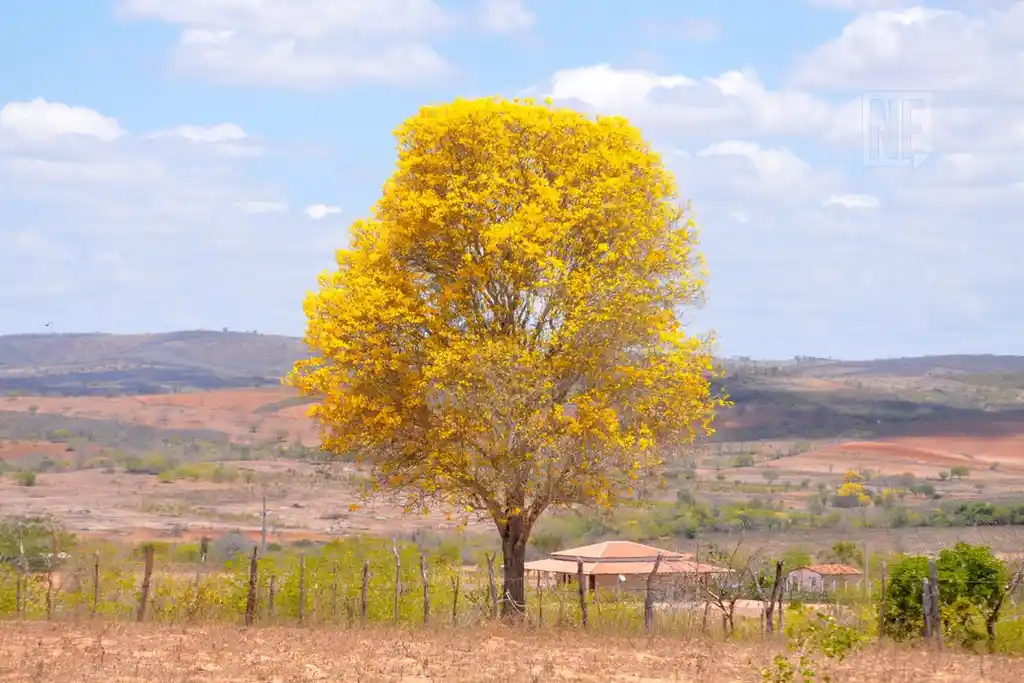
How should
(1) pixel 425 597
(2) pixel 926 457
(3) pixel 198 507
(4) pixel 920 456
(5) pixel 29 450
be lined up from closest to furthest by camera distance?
(1) pixel 425 597
(3) pixel 198 507
(5) pixel 29 450
(2) pixel 926 457
(4) pixel 920 456

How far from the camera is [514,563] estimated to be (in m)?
27.9

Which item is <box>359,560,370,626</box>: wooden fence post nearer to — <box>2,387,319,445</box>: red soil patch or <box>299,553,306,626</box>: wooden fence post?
<box>299,553,306,626</box>: wooden fence post

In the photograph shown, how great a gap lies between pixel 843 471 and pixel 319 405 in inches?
3646

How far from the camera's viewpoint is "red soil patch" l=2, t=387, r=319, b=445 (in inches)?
5802

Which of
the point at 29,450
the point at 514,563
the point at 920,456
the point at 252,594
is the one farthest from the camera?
the point at 920,456

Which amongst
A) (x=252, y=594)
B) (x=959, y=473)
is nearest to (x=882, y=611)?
(x=252, y=594)

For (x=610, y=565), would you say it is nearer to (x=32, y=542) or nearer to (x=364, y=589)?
(x=32, y=542)

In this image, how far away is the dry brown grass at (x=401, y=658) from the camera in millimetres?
18969

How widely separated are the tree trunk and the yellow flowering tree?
75 cm

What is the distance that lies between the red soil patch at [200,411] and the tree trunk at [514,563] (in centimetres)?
10977

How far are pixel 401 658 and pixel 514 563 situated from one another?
7462 millimetres

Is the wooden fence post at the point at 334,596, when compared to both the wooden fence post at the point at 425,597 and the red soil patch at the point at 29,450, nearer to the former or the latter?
the wooden fence post at the point at 425,597

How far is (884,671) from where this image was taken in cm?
2030

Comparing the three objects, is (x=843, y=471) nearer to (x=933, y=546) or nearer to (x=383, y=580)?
(x=933, y=546)
